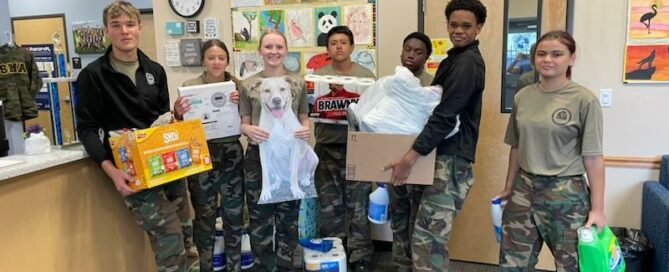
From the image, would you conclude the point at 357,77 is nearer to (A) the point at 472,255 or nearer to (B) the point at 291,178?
(B) the point at 291,178

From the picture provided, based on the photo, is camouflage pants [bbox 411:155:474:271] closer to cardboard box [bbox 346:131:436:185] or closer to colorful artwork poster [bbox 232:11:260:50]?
cardboard box [bbox 346:131:436:185]

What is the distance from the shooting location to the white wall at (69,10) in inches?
243

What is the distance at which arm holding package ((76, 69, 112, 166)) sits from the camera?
6.41 feet

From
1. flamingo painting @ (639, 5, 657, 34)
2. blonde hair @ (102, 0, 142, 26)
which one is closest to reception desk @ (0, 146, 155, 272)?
blonde hair @ (102, 0, 142, 26)

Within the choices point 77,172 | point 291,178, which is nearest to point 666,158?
point 291,178

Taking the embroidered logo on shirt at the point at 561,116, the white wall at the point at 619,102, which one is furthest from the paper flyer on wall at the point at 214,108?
the white wall at the point at 619,102

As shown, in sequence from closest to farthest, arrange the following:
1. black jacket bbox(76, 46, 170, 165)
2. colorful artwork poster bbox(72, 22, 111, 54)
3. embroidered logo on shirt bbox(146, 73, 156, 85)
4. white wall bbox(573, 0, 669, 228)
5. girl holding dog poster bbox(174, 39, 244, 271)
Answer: black jacket bbox(76, 46, 170, 165) → embroidered logo on shirt bbox(146, 73, 156, 85) → girl holding dog poster bbox(174, 39, 244, 271) → white wall bbox(573, 0, 669, 228) → colorful artwork poster bbox(72, 22, 111, 54)

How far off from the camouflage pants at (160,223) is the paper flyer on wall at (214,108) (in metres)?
0.38

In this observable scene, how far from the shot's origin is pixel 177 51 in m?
3.54

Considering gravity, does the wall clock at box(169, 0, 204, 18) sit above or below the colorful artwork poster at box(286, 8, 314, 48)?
above

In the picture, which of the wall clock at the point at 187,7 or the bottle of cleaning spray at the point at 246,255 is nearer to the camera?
the bottle of cleaning spray at the point at 246,255

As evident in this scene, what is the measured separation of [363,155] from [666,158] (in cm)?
174

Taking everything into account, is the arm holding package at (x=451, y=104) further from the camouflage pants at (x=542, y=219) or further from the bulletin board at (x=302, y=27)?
the bulletin board at (x=302, y=27)

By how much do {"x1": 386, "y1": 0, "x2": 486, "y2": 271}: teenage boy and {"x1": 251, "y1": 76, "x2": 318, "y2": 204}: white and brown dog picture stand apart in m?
0.50
